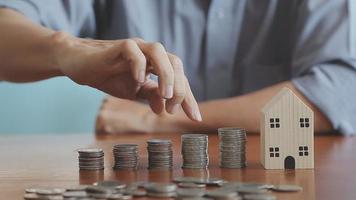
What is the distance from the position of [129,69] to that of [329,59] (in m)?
0.81

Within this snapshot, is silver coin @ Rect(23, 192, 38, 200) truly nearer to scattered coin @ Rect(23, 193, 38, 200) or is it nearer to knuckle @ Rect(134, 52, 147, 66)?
scattered coin @ Rect(23, 193, 38, 200)

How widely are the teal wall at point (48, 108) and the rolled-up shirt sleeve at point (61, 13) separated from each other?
24.7 inches

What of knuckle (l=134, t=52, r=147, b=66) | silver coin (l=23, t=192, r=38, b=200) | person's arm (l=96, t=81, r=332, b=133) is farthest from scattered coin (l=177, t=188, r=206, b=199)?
person's arm (l=96, t=81, r=332, b=133)

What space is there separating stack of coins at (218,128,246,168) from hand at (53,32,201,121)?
0.24 feet

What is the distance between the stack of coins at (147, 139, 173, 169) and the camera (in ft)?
3.20

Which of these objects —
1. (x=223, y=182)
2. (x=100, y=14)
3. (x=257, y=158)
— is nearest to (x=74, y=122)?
(x=100, y=14)

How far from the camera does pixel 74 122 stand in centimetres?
262

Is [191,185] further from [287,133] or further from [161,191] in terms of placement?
[287,133]

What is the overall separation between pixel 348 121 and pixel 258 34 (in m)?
0.46

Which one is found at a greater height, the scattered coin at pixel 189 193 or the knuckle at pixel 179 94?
the knuckle at pixel 179 94

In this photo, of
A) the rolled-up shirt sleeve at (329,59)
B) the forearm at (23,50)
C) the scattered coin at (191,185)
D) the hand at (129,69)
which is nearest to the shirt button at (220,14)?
the rolled-up shirt sleeve at (329,59)

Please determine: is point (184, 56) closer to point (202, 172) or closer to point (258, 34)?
point (258, 34)

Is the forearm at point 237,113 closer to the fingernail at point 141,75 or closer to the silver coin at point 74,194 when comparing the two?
the fingernail at point 141,75

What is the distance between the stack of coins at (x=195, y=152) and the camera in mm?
974
